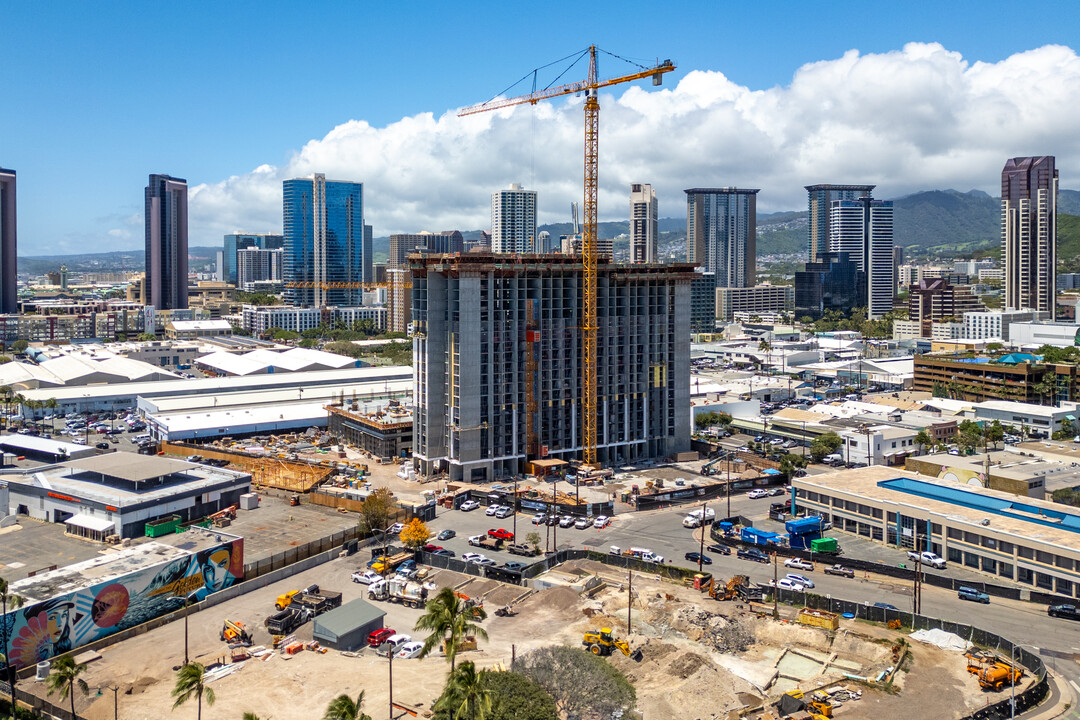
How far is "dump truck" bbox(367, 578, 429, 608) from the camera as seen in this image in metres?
48.7

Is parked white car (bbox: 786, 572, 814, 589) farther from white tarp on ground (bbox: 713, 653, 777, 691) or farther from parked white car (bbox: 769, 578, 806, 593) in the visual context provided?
white tarp on ground (bbox: 713, 653, 777, 691)

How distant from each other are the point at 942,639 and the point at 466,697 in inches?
940

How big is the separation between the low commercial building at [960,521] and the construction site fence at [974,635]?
9388 mm

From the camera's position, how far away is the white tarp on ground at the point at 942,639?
41375mm

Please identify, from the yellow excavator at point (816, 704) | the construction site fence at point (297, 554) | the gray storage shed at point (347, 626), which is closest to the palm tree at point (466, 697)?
the yellow excavator at point (816, 704)

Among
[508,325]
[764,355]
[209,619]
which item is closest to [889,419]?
[508,325]

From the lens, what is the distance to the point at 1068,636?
43.5 meters

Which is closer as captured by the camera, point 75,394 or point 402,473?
point 402,473

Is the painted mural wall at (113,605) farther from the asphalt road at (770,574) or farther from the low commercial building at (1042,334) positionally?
the low commercial building at (1042,334)

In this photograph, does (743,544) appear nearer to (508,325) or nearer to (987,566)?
(987,566)

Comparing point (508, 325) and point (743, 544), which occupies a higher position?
point (508, 325)

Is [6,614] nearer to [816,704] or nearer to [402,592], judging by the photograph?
[402,592]

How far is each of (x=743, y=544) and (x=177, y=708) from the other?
115 ft

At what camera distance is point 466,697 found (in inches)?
1187
